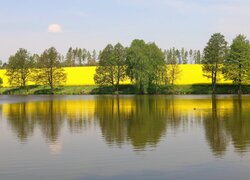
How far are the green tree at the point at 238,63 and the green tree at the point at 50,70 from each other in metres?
47.8

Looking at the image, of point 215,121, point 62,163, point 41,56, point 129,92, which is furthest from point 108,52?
point 62,163

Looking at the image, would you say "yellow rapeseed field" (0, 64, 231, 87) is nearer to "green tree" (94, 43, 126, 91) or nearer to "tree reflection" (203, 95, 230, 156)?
"green tree" (94, 43, 126, 91)

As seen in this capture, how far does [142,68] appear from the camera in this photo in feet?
322

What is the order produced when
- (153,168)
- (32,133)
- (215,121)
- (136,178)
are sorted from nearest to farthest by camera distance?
(136,178) → (153,168) → (32,133) → (215,121)

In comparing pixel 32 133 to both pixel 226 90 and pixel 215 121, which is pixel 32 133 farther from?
pixel 226 90

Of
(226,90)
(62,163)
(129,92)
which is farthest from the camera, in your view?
(129,92)

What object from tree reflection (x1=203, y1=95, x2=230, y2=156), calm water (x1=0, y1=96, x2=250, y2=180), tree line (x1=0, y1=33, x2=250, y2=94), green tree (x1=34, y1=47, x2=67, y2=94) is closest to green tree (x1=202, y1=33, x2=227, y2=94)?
tree line (x1=0, y1=33, x2=250, y2=94)

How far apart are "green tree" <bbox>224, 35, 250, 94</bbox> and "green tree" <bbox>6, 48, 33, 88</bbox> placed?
60646 mm

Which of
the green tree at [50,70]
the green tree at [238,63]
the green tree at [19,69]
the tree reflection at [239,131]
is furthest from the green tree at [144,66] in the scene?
the tree reflection at [239,131]

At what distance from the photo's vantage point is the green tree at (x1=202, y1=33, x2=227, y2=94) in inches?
3780

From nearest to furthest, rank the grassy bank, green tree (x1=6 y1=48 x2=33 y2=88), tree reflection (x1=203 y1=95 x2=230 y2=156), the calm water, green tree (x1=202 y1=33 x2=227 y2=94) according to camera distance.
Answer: the calm water → tree reflection (x1=203 y1=95 x2=230 y2=156) → the grassy bank → green tree (x1=202 y1=33 x2=227 y2=94) → green tree (x1=6 y1=48 x2=33 y2=88)

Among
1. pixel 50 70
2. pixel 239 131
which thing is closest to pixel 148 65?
pixel 50 70

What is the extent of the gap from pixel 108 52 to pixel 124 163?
92596 mm

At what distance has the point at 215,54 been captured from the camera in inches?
3775
